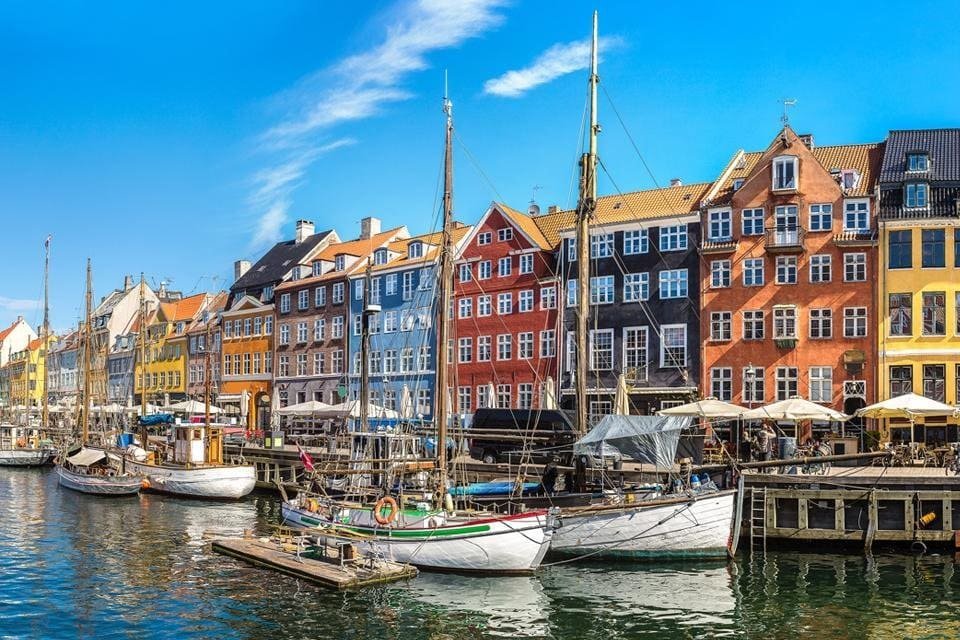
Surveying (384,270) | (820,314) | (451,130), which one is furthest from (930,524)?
(384,270)

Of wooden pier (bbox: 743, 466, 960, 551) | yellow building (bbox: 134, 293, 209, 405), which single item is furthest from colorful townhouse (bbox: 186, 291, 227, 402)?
wooden pier (bbox: 743, 466, 960, 551)

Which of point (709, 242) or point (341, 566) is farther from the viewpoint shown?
point (709, 242)

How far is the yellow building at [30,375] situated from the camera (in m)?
135

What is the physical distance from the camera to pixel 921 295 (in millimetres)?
46938

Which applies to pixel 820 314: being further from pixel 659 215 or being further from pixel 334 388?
pixel 334 388

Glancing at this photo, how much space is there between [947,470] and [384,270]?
43740 mm

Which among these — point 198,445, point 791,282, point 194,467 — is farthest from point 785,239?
point 198,445

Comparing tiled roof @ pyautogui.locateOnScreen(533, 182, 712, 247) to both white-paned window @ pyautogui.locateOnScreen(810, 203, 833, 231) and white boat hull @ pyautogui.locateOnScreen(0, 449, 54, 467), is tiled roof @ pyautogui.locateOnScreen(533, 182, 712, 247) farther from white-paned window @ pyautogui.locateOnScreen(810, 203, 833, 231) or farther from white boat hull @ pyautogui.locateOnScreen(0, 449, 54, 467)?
white boat hull @ pyautogui.locateOnScreen(0, 449, 54, 467)

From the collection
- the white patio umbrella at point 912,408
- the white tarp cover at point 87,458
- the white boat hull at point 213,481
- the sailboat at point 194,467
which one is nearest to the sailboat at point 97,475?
the white tarp cover at point 87,458

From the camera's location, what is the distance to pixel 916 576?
1118 inches

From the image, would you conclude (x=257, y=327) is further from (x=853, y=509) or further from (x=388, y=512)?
(x=853, y=509)

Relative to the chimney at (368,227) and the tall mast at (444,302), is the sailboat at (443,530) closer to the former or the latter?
the tall mast at (444,302)

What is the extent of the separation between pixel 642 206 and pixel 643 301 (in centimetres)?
659

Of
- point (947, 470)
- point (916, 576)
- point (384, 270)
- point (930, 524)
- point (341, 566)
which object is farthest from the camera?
point (384, 270)
